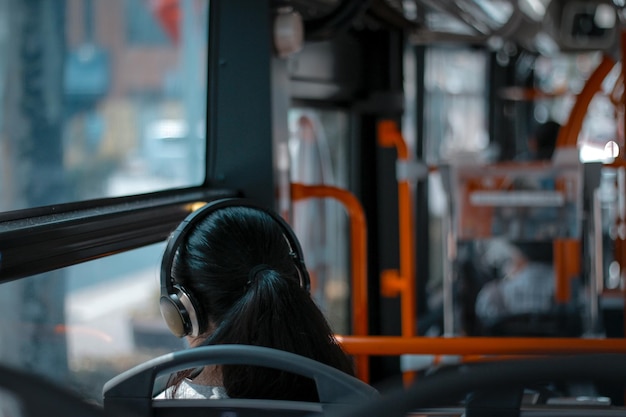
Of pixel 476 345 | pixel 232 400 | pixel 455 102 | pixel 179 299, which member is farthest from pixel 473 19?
pixel 232 400

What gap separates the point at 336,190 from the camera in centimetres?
298

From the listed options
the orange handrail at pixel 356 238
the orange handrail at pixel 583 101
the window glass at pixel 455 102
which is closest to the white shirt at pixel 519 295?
the orange handrail at pixel 583 101

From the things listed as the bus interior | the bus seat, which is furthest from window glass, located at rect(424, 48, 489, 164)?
the bus seat

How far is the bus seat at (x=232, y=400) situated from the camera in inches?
40.9

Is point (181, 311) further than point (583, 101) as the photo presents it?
No

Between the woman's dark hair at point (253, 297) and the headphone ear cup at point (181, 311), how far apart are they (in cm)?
2

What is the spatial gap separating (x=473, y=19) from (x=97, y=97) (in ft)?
15.0

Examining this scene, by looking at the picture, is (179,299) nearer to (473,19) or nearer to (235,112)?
(235,112)

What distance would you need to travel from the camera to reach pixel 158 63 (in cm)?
866

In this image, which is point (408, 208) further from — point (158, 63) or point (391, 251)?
point (158, 63)

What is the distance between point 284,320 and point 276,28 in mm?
1450

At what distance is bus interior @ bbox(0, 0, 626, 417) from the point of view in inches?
45.4

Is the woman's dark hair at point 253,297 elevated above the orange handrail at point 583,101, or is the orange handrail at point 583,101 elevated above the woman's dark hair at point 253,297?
the orange handrail at point 583,101

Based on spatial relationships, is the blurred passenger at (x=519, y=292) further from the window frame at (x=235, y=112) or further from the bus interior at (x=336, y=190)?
the window frame at (x=235, y=112)
